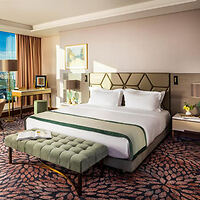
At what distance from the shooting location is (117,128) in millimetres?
2713

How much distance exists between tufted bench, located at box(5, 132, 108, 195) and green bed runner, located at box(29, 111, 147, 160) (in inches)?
10.3

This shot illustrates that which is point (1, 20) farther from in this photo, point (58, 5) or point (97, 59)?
point (97, 59)

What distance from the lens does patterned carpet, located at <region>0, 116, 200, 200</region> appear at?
2.11m

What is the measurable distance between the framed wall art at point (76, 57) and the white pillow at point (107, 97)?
44.5 inches

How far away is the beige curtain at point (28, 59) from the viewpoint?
6.13m

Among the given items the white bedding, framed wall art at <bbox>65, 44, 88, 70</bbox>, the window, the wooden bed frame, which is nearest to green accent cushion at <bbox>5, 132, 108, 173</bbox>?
the white bedding

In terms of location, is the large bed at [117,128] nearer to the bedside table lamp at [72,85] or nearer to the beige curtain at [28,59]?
the bedside table lamp at [72,85]

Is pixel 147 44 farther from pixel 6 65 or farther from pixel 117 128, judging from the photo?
pixel 6 65

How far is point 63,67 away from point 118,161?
3968 millimetres

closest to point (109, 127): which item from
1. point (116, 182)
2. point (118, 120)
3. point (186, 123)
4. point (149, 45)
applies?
point (118, 120)

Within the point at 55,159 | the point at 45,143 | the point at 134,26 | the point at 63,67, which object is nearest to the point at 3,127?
the point at 63,67

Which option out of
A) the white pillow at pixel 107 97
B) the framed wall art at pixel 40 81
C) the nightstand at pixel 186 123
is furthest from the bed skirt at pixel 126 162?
the framed wall art at pixel 40 81

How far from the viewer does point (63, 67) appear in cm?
587

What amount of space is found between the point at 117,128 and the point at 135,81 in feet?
6.73
